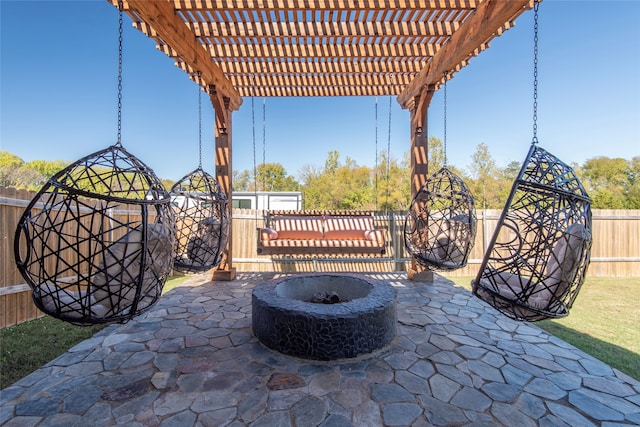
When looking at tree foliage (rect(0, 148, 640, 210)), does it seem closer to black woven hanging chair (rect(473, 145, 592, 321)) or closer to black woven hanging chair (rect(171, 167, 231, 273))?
black woven hanging chair (rect(171, 167, 231, 273))

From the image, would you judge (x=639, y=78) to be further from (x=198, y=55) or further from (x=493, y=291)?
(x=198, y=55)

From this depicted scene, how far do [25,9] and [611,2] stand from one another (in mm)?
15294

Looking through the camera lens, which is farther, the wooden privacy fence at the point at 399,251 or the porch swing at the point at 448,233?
the wooden privacy fence at the point at 399,251

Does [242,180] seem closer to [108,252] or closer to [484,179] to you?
[484,179]

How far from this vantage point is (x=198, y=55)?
388 cm

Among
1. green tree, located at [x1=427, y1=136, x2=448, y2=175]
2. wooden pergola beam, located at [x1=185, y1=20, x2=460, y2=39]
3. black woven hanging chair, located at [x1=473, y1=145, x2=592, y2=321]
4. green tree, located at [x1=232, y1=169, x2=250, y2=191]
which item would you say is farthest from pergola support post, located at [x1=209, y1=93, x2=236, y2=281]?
green tree, located at [x1=232, y1=169, x2=250, y2=191]

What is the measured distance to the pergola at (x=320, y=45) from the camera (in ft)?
10.2

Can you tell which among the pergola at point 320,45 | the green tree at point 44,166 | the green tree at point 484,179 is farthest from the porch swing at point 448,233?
the green tree at point 44,166

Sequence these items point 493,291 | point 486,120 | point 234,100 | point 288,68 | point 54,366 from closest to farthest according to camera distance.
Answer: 1. point 493,291
2. point 54,366
3. point 288,68
4. point 234,100
5. point 486,120

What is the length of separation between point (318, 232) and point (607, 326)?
4.57 meters

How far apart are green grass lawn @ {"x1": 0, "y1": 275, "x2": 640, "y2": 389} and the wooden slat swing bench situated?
2827 millimetres

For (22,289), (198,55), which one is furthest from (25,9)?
(22,289)

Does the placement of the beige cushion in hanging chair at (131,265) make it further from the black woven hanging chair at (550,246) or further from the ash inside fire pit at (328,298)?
the black woven hanging chair at (550,246)

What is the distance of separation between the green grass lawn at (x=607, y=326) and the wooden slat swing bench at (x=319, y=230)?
286 centimetres
